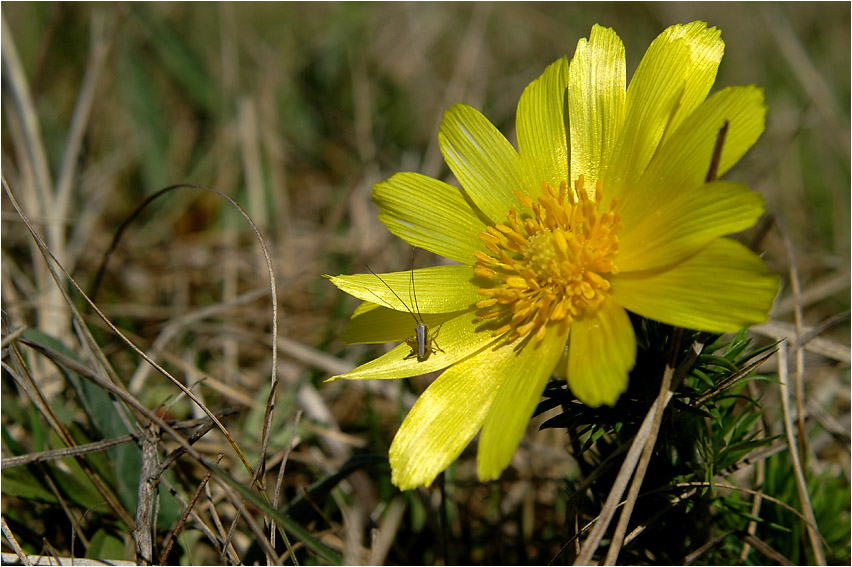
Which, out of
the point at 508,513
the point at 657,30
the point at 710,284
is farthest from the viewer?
the point at 657,30

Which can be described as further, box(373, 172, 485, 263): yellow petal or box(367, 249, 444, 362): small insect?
box(373, 172, 485, 263): yellow petal

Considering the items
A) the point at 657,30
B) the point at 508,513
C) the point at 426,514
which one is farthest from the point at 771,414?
the point at 657,30

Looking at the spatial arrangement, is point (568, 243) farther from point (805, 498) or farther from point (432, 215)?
point (805, 498)

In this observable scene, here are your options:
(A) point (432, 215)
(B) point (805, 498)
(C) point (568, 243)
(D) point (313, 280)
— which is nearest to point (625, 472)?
(C) point (568, 243)

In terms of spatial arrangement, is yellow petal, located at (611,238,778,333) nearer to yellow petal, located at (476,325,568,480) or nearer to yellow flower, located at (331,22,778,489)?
yellow flower, located at (331,22,778,489)

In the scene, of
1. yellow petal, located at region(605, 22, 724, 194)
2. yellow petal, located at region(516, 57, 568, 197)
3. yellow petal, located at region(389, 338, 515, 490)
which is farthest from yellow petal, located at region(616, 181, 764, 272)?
yellow petal, located at region(389, 338, 515, 490)

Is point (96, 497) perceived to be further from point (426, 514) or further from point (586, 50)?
point (586, 50)
